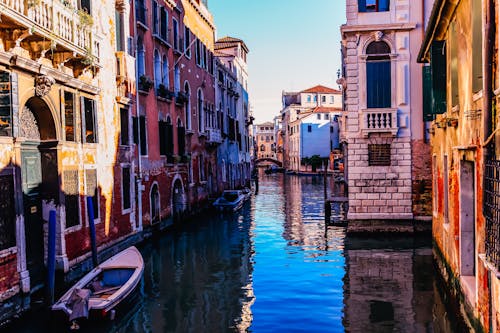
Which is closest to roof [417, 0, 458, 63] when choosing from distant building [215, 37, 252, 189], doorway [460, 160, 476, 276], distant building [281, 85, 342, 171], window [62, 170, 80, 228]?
doorway [460, 160, 476, 276]

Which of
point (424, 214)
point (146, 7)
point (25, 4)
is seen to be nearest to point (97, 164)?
point (25, 4)

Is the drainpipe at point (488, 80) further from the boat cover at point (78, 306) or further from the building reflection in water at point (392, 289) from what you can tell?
the boat cover at point (78, 306)

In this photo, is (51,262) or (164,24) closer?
(51,262)

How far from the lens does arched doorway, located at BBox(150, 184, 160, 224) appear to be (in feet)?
56.1

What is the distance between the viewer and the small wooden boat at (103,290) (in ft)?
25.4

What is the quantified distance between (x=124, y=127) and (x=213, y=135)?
1107cm

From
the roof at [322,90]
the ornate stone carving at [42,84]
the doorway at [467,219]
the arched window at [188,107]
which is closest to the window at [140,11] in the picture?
the arched window at [188,107]

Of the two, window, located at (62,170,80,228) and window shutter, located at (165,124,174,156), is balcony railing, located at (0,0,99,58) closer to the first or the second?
window, located at (62,170,80,228)

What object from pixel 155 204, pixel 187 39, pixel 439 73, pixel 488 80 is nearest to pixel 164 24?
pixel 187 39

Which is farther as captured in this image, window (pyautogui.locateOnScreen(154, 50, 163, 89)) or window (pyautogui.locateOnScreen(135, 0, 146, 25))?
window (pyautogui.locateOnScreen(154, 50, 163, 89))

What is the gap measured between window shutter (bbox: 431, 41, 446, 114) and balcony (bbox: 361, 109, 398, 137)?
4991mm

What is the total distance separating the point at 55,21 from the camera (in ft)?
30.8

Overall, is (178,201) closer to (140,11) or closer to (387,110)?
(140,11)

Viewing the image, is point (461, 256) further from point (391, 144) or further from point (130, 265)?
point (391, 144)
